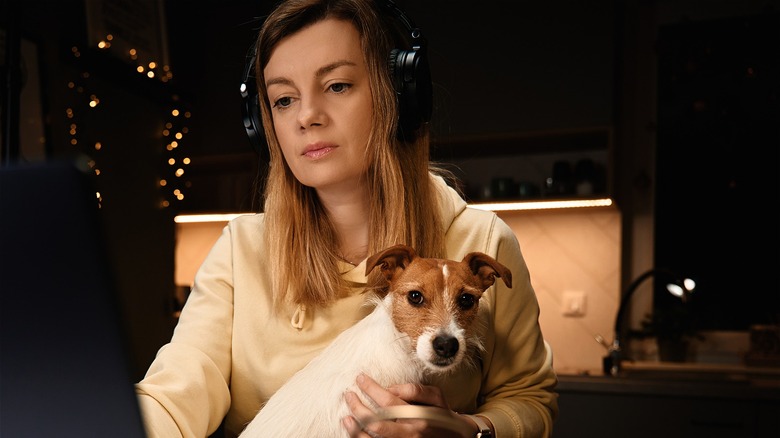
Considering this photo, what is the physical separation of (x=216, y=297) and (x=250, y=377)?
0.33ft

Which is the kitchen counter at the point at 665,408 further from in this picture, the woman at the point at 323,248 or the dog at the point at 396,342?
the dog at the point at 396,342

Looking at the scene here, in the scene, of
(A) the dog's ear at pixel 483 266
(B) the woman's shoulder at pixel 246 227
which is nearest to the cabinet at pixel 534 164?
(B) the woman's shoulder at pixel 246 227

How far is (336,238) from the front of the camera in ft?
2.63

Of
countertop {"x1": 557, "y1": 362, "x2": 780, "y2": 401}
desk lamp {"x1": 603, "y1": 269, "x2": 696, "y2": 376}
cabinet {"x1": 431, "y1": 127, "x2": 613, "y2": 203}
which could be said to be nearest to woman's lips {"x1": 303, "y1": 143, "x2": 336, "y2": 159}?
countertop {"x1": 557, "y1": 362, "x2": 780, "y2": 401}

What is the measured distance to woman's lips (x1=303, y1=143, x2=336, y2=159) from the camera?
746mm

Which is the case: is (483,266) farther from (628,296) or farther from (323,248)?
(628,296)

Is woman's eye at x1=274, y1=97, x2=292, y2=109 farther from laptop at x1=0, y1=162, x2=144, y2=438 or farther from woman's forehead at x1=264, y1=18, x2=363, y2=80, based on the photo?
laptop at x1=0, y1=162, x2=144, y2=438

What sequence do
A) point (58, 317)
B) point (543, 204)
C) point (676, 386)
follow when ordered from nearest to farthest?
point (58, 317)
point (676, 386)
point (543, 204)

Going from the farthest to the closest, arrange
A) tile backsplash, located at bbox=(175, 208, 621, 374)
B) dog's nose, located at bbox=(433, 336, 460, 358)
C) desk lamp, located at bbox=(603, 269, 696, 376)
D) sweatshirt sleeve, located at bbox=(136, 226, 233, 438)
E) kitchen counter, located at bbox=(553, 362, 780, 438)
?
1. tile backsplash, located at bbox=(175, 208, 621, 374)
2. desk lamp, located at bbox=(603, 269, 696, 376)
3. kitchen counter, located at bbox=(553, 362, 780, 438)
4. sweatshirt sleeve, located at bbox=(136, 226, 233, 438)
5. dog's nose, located at bbox=(433, 336, 460, 358)

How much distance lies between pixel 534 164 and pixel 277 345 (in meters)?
2.21

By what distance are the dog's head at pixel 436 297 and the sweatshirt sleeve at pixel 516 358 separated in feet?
0.49

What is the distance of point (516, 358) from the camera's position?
0.84 meters

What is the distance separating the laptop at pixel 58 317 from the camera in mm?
324

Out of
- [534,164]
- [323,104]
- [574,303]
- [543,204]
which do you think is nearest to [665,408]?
[574,303]
